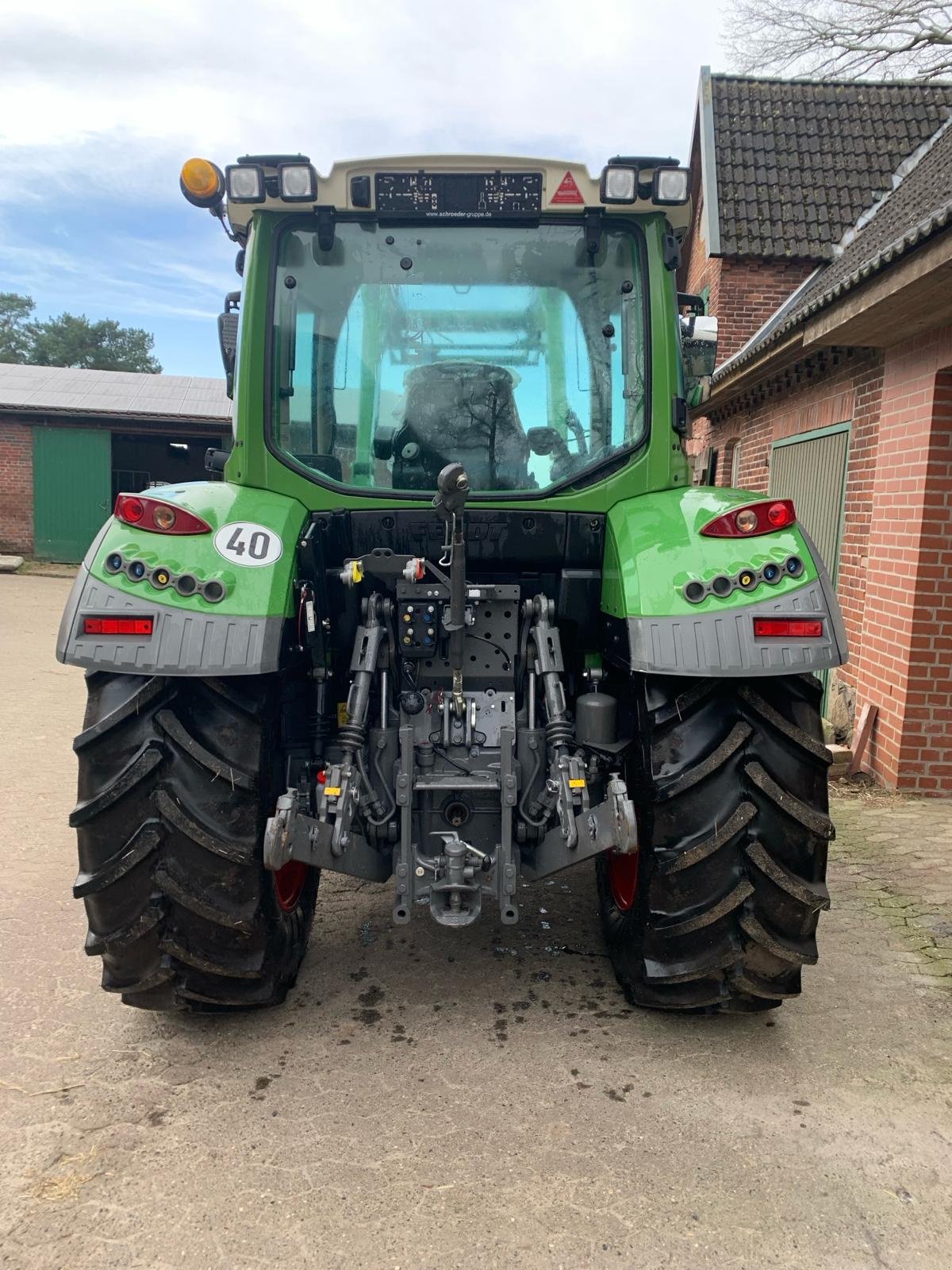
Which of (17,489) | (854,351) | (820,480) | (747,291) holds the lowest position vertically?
(17,489)

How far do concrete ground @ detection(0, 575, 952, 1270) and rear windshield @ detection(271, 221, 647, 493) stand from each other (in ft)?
5.71

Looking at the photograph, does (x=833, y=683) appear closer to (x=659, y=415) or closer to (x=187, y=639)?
(x=659, y=415)

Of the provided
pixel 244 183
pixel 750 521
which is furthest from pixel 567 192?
pixel 750 521

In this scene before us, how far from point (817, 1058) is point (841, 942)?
3.05 ft

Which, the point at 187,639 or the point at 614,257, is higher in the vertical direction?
the point at 614,257

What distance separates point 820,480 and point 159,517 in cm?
592

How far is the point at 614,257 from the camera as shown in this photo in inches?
121

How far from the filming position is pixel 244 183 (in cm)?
291

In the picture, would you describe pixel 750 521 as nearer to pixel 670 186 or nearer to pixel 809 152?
pixel 670 186

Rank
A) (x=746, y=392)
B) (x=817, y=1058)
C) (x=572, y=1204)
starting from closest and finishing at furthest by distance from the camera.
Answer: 1. (x=572, y=1204)
2. (x=817, y=1058)
3. (x=746, y=392)

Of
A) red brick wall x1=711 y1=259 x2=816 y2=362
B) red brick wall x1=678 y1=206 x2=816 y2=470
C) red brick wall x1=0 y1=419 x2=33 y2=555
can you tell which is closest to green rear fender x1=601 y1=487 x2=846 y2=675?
red brick wall x1=678 y1=206 x2=816 y2=470

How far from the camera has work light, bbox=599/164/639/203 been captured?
292 centimetres

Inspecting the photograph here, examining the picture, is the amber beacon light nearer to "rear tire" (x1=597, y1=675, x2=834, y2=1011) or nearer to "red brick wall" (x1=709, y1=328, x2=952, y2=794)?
"rear tire" (x1=597, y1=675, x2=834, y2=1011)

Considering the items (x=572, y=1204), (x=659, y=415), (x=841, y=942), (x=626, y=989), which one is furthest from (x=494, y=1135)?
(x=659, y=415)
